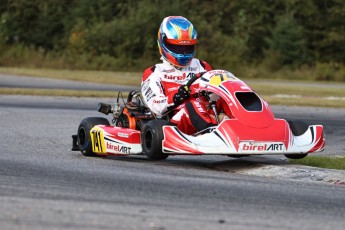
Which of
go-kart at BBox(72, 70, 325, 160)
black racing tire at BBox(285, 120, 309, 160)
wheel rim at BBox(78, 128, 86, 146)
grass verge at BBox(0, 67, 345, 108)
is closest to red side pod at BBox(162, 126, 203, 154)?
go-kart at BBox(72, 70, 325, 160)

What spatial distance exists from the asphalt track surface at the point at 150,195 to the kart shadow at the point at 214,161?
1 cm

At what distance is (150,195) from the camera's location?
8031mm

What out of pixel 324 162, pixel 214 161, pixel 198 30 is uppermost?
pixel 324 162

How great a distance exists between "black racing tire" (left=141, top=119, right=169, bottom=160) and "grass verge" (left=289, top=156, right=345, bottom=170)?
1795 mm

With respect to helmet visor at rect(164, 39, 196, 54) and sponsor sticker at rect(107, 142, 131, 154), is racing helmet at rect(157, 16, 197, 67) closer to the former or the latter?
helmet visor at rect(164, 39, 196, 54)

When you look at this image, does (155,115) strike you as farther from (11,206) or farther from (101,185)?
(11,206)

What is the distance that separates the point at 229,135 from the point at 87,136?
2.54 meters

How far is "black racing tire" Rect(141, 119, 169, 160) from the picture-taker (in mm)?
11055

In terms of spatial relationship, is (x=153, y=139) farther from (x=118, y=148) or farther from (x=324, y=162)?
(x=324, y=162)

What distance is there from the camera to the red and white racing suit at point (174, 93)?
1130cm

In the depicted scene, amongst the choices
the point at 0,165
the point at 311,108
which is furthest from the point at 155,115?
the point at 311,108

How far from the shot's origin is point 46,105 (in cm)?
2245

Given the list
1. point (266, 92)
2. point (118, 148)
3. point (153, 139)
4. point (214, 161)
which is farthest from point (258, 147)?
point (266, 92)

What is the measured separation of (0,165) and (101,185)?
2047mm
